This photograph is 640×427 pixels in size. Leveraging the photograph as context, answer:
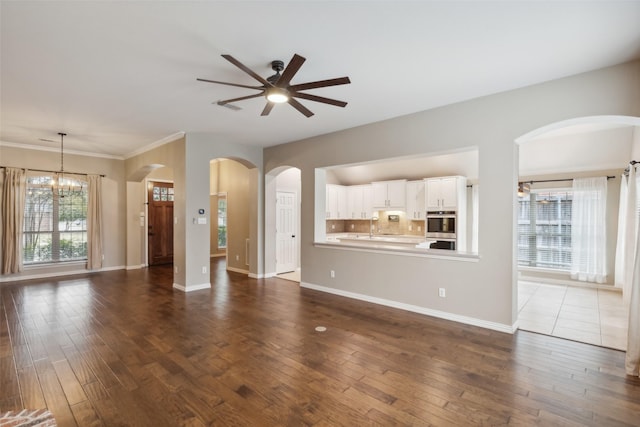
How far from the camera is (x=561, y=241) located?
22.8 ft

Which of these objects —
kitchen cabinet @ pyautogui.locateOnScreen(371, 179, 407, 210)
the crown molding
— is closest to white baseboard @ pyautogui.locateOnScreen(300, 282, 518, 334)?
kitchen cabinet @ pyautogui.locateOnScreen(371, 179, 407, 210)

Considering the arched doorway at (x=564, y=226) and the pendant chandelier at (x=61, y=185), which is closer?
the arched doorway at (x=564, y=226)

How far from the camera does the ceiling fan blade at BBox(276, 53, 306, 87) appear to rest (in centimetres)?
236

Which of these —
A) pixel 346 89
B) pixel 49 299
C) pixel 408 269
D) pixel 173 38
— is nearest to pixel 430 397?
pixel 408 269

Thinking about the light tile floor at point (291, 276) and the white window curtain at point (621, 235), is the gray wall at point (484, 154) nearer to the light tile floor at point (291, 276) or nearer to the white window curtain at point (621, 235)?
the light tile floor at point (291, 276)

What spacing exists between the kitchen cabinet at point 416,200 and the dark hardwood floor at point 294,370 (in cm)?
375

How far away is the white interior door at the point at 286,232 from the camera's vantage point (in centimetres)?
759

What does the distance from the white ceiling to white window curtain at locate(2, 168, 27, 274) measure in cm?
301

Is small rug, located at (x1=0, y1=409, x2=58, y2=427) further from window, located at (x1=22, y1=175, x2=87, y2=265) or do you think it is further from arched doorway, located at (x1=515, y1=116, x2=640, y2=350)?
window, located at (x1=22, y1=175, x2=87, y2=265)

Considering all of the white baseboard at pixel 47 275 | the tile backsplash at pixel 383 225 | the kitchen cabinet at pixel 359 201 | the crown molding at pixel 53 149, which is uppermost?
the crown molding at pixel 53 149

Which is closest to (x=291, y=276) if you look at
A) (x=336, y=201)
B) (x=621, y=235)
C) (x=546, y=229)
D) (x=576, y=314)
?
(x=336, y=201)

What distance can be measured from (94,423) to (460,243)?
23.5 feet

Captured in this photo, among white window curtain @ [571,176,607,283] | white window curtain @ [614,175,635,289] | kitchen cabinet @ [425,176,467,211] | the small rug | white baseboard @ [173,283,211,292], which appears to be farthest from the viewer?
kitchen cabinet @ [425,176,467,211]

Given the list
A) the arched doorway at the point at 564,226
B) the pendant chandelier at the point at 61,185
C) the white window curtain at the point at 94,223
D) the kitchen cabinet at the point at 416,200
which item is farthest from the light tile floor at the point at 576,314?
the pendant chandelier at the point at 61,185
